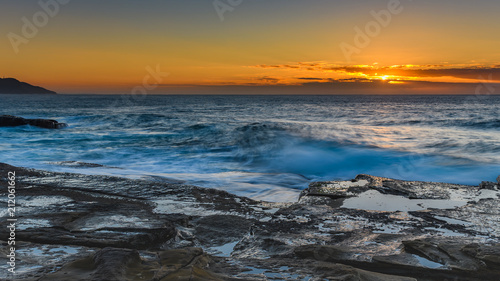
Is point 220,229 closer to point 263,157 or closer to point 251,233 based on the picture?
point 251,233

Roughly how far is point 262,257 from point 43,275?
1664 millimetres

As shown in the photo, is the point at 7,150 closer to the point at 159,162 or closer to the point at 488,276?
the point at 159,162

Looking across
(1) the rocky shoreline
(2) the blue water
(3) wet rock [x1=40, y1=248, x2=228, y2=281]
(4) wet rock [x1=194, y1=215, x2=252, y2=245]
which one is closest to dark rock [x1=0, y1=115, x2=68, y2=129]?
(2) the blue water

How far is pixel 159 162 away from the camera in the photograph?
10.7 meters

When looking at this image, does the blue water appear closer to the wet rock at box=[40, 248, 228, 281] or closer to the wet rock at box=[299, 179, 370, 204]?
the wet rock at box=[299, 179, 370, 204]

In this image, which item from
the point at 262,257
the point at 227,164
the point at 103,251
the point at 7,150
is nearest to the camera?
the point at 103,251

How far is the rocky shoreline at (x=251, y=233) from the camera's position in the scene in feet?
8.09

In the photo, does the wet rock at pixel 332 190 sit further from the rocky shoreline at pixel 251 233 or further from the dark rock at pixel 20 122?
the dark rock at pixel 20 122

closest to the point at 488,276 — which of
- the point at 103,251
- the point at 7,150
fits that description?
the point at 103,251

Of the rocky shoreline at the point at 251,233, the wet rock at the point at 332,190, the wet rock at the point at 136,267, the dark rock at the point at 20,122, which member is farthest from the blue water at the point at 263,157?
the dark rock at the point at 20,122

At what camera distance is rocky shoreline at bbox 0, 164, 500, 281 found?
2467mm

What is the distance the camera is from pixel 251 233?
3.52 metres

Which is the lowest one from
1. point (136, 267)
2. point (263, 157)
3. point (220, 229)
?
point (263, 157)

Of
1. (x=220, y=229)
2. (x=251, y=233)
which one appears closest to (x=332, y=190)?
(x=251, y=233)
